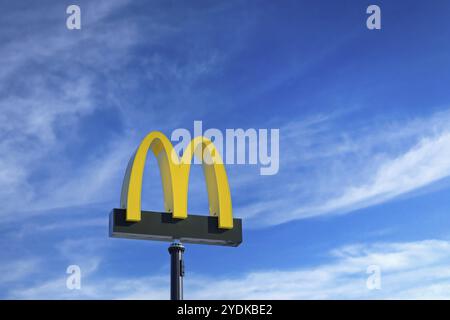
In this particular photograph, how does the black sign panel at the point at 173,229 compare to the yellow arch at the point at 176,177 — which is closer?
the black sign panel at the point at 173,229

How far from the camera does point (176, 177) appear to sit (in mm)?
15961

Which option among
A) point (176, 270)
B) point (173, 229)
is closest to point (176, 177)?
point (173, 229)

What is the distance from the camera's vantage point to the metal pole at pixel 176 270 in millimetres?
15060

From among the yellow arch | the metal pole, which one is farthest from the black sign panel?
the metal pole

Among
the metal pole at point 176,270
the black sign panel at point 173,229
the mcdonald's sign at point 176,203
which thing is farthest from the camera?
the mcdonald's sign at point 176,203

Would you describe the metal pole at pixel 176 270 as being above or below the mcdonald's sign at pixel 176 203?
below

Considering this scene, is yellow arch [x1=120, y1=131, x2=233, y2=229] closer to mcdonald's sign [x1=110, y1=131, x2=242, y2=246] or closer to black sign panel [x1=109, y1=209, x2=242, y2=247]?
mcdonald's sign [x1=110, y1=131, x2=242, y2=246]

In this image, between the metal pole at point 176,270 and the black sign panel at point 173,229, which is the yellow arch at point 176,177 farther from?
the metal pole at point 176,270

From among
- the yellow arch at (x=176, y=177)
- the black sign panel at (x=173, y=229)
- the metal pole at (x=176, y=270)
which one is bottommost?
the metal pole at (x=176, y=270)

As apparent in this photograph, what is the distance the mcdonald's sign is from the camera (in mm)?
15500

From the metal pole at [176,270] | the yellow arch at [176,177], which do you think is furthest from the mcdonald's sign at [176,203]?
the metal pole at [176,270]
